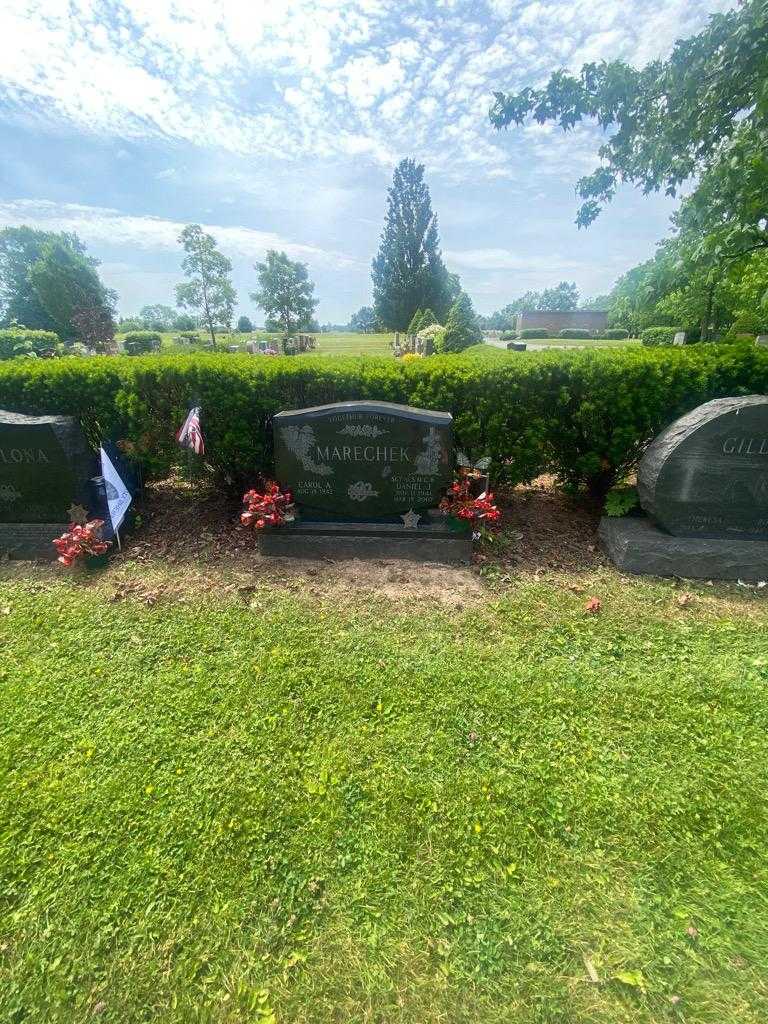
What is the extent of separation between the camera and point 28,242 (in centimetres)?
5841

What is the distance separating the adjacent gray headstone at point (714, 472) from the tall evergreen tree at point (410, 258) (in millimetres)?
49484

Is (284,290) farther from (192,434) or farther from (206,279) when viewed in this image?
(192,434)

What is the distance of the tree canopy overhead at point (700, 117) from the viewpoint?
4008mm

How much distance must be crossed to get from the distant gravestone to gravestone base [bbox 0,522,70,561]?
2.36 meters

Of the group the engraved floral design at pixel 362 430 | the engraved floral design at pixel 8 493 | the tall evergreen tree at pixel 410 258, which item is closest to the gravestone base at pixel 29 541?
the engraved floral design at pixel 8 493

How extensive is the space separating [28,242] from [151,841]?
272 feet

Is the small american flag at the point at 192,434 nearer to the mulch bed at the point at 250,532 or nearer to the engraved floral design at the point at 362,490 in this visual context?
the mulch bed at the point at 250,532

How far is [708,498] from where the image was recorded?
12.6 feet

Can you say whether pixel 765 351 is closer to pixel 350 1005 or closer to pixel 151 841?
pixel 350 1005

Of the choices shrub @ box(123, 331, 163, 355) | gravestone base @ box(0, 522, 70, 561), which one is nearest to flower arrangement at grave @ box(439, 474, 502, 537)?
gravestone base @ box(0, 522, 70, 561)

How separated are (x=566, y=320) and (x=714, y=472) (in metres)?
76.3

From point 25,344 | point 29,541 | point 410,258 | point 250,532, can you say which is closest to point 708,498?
point 250,532

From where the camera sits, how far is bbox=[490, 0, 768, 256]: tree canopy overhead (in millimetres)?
4008

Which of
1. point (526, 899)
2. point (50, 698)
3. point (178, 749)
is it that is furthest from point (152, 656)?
point (526, 899)
